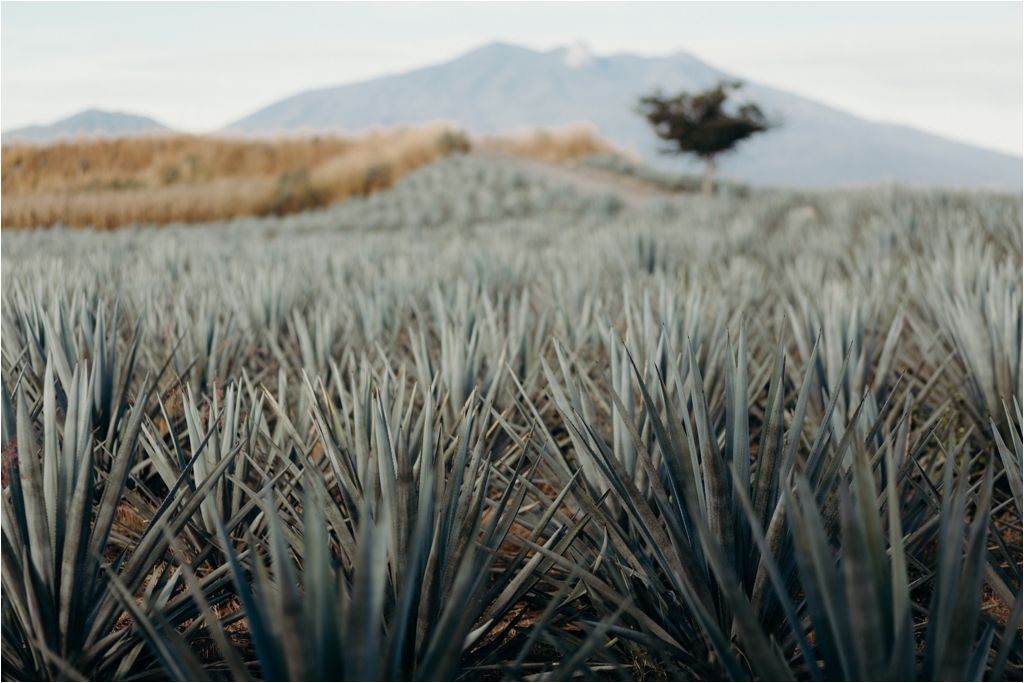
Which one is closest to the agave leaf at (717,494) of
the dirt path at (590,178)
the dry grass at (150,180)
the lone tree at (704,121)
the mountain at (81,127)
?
the mountain at (81,127)

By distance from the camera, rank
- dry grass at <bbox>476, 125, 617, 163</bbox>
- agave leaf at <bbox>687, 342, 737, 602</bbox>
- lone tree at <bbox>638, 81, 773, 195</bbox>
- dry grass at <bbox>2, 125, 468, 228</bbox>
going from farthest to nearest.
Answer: dry grass at <bbox>476, 125, 617, 163</bbox> → lone tree at <bbox>638, 81, 773, 195</bbox> → dry grass at <bbox>2, 125, 468, 228</bbox> → agave leaf at <bbox>687, 342, 737, 602</bbox>

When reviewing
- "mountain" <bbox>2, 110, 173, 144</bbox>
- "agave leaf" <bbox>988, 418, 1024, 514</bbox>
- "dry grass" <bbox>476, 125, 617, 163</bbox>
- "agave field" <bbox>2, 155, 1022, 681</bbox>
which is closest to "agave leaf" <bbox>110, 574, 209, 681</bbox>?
"agave field" <bbox>2, 155, 1022, 681</bbox>

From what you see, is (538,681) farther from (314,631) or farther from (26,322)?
(26,322)

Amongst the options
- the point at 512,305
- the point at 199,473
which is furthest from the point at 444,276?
the point at 199,473

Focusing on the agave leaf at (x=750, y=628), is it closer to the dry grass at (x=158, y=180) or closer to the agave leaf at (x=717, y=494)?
the agave leaf at (x=717, y=494)

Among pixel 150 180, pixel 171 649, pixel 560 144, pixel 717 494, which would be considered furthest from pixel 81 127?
pixel 560 144

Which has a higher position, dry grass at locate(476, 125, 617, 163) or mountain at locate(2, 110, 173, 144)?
dry grass at locate(476, 125, 617, 163)

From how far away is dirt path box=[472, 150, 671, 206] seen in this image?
13.2 m

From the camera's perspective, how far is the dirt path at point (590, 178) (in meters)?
13.2

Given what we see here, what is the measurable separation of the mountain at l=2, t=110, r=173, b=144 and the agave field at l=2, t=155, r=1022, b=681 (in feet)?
1.49

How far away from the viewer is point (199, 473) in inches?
48.6

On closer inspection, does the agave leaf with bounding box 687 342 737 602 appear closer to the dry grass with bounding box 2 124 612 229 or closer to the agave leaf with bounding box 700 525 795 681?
the agave leaf with bounding box 700 525 795 681

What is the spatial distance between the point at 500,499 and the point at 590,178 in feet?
46.1

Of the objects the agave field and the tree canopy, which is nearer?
the agave field
